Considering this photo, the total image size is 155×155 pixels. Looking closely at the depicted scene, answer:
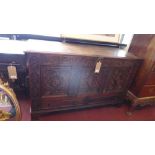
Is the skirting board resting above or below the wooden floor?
above

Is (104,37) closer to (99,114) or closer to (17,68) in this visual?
(99,114)

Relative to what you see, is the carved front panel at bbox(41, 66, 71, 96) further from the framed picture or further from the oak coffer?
the framed picture

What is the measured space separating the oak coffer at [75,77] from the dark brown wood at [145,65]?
0.25ft

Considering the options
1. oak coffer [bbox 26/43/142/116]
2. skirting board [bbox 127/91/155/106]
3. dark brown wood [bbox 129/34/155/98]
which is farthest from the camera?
skirting board [bbox 127/91/155/106]

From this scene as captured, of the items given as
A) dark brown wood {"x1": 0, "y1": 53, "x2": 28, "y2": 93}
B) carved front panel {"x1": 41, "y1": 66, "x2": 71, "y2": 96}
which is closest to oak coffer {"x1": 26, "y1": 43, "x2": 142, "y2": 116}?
carved front panel {"x1": 41, "y1": 66, "x2": 71, "y2": 96}

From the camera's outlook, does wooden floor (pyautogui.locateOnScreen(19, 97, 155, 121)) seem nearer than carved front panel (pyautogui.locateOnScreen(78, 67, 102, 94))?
No

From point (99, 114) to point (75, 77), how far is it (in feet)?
1.79

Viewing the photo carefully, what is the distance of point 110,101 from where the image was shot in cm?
149

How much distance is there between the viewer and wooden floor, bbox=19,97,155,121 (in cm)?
136

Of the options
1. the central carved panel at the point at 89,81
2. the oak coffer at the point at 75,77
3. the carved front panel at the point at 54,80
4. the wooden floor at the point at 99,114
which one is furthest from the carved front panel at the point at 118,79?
the carved front panel at the point at 54,80
